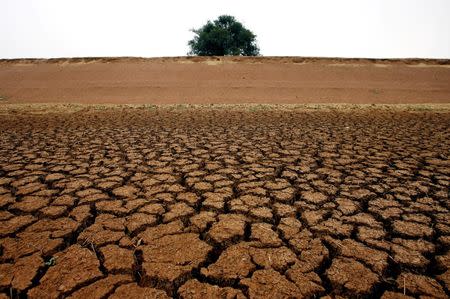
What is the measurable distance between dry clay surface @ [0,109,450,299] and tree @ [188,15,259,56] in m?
21.4

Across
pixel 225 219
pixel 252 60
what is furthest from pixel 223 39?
pixel 225 219

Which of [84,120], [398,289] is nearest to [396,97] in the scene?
[84,120]

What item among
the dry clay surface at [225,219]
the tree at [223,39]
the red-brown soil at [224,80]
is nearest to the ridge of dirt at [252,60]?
the red-brown soil at [224,80]

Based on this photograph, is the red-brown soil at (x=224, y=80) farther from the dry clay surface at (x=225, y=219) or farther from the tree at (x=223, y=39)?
the tree at (x=223, y=39)

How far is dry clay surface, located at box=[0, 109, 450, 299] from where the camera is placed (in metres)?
1.25

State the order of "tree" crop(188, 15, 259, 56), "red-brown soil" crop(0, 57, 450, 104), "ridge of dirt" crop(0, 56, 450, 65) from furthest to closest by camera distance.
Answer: "tree" crop(188, 15, 259, 56)
"ridge of dirt" crop(0, 56, 450, 65)
"red-brown soil" crop(0, 57, 450, 104)

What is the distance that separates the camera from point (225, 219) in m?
1.77

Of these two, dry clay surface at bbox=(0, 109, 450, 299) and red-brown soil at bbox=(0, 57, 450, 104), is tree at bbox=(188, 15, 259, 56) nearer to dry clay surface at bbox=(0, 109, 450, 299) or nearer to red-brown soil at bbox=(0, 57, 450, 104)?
red-brown soil at bbox=(0, 57, 450, 104)

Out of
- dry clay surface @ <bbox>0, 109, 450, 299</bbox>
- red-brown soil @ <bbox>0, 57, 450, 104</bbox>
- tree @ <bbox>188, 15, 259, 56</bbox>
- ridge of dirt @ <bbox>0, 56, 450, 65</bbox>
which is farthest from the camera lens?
tree @ <bbox>188, 15, 259, 56</bbox>

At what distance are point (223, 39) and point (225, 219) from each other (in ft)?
77.1

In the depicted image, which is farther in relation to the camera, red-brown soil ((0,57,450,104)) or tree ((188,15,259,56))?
tree ((188,15,259,56))

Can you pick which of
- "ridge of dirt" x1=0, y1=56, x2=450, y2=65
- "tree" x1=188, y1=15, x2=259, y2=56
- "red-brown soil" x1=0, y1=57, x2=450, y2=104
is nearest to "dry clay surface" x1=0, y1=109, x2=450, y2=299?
"red-brown soil" x1=0, y1=57, x2=450, y2=104

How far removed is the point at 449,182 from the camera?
7.87 ft

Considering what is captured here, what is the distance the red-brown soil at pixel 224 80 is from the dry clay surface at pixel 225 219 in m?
6.21
